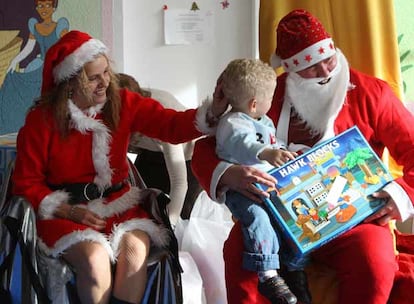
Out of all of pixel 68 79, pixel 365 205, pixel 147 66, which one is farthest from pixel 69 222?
pixel 147 66

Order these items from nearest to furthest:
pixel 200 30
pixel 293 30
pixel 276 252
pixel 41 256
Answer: pixel 276 252 < pixel 41 256 < pixel 293 30 < pixel 200 30

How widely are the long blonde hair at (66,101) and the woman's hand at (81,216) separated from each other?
0.22m

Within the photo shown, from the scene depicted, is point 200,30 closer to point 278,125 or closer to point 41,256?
point 278,125

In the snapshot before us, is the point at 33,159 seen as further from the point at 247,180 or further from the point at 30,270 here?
the point at 247,180

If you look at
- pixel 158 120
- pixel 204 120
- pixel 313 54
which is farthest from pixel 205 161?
pixel 313 54

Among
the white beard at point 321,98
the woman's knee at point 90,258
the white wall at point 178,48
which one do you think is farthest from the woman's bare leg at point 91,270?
the white wall at point 178,48

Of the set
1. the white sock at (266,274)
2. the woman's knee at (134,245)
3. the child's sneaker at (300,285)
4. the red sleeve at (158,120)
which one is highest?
the red sleeve at (158,120)

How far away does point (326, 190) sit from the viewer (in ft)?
5.23

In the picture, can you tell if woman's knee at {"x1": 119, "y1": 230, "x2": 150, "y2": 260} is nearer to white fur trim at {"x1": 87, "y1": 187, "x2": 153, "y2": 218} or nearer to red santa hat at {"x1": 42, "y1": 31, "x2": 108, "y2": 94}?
white fur trim at {"x1": 87, "y1": 187, "x2": 153, "y2": 218}

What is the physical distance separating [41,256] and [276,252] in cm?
64

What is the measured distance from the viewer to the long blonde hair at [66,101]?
179 centimetres

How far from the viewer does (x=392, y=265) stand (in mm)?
1561

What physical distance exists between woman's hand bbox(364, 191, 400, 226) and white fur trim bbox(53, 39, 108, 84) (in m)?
0.89

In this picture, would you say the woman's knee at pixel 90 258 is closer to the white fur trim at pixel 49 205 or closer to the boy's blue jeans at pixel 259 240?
the white fur trim at pixel 49 205
